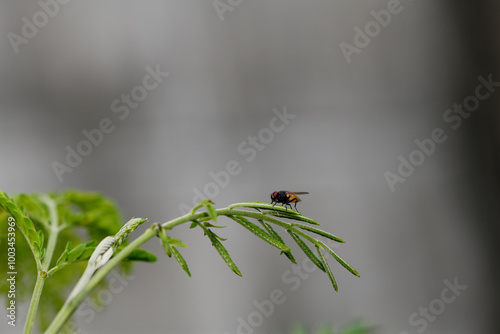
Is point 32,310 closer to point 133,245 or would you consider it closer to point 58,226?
point 133,245

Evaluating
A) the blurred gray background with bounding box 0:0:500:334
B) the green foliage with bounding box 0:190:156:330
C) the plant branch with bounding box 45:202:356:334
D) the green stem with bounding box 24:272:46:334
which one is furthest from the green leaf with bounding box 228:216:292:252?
the blurred gray background with bounding box 0:0:500:334

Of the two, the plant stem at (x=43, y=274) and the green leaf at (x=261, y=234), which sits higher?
the plant stem at (x=43, y=274)

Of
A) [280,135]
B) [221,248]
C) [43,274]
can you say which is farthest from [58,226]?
[280,135]

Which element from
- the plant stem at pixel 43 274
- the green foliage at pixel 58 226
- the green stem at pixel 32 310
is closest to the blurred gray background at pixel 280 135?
the green foliage at pixel 58 226

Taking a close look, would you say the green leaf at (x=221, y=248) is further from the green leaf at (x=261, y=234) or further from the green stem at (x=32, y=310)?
the green stem at (x=32, y=310)

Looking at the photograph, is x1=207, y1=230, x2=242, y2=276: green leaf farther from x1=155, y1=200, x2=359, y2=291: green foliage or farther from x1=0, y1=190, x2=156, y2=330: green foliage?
x1=0, y1=190, x2=156, y2=330: green foliage

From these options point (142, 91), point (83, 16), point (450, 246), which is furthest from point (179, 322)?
point (83, 16)

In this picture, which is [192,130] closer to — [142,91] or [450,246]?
[142,91]

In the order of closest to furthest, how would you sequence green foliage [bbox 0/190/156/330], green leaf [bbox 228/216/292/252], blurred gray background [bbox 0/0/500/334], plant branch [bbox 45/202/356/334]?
plant branch [bbox 45/202/356/334] < green leaf [bbox 228/216/292/252] < green foliage [bbox 0/190/156/330] < blurred gray background [bbox 0/0/500/334]
